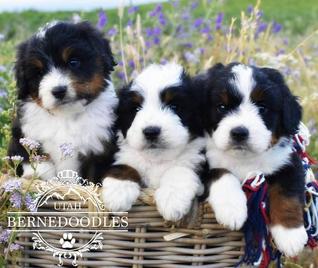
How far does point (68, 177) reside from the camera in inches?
172

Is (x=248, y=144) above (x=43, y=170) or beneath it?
beneath

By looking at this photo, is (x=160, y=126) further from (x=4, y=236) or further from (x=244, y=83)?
(x=4, y=236)

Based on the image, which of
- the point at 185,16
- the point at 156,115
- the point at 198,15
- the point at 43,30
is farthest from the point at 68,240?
the point at 198,15

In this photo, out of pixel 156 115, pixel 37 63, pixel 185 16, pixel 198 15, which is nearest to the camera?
pixel 156 115

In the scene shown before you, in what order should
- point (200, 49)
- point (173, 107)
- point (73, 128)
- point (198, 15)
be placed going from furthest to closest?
point (198, 15), point (200, 49), point (73, 128), point (173, 107)

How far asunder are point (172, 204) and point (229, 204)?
1.14 ft

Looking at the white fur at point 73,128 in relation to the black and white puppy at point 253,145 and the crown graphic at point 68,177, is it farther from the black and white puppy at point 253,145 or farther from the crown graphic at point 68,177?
the black and white puppy at point 253,145

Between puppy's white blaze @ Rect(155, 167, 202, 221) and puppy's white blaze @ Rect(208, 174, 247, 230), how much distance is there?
5.7 inches

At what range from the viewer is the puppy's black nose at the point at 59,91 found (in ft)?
13.7

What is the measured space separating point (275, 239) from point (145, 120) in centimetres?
115

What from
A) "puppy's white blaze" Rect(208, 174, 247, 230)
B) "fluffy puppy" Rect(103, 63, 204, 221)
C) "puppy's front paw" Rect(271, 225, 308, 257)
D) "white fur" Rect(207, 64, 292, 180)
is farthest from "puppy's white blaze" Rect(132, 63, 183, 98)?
"puppy's front paw" Rect(271, 225, 308, 257)

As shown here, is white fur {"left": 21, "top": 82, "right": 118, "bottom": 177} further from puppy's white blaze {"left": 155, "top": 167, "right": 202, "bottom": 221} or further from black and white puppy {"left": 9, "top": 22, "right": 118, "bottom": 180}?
puppy's white blaze {"left": 155, "top": 167, "right": 202, "bottom": 221}

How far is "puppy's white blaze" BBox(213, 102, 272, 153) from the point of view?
12.9 ft
